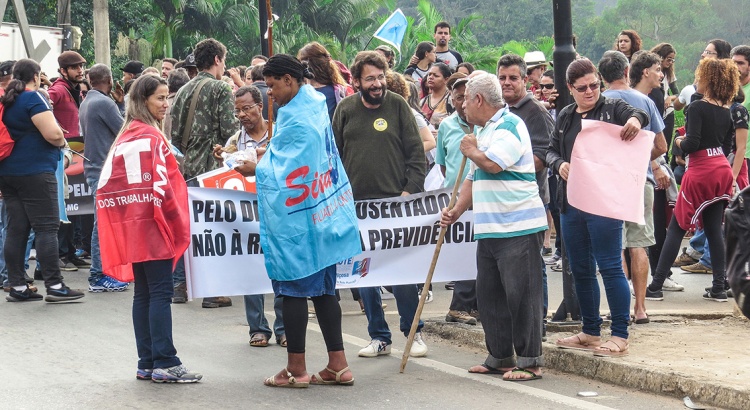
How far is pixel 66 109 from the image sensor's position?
43.0 ft

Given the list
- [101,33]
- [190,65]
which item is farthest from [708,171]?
[101,33]

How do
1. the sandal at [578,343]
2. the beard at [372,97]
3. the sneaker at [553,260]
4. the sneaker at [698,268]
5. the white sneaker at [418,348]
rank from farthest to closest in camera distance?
the sneaker at [553,260] < the sneaker at [698,268] < the beard at [372,97] < the white sneaker at [418,348] < the sandal at [578,343]

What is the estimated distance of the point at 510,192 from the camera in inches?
286

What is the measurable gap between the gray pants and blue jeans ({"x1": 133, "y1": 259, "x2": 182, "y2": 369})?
1994mm

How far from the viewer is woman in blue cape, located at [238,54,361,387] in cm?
693

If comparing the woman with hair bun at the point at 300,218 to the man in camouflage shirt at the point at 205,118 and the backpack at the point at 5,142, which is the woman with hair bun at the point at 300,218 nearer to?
the man in camouflage shirt at the point at 205,118

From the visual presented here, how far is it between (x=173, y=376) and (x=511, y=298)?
7.07 feet

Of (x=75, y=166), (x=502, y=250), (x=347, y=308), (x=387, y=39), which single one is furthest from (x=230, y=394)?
(x=387, y=39)

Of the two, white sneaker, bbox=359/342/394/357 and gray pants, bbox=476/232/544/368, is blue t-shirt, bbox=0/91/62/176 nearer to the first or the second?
white sneaker, bbox=359/342/394/357

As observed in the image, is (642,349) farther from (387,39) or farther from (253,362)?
(387,39)

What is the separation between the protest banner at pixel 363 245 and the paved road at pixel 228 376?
0.51 meters

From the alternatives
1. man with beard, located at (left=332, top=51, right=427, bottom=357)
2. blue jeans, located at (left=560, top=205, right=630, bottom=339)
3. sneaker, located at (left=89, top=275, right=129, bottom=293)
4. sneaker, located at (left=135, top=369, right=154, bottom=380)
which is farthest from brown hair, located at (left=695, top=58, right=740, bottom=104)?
sneaker, located at (left=89, top=275, right=129, bottom=293)

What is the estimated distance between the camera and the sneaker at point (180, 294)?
10539 mm

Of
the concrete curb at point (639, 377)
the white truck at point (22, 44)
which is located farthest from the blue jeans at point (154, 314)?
the white truck at point (22, 44)
